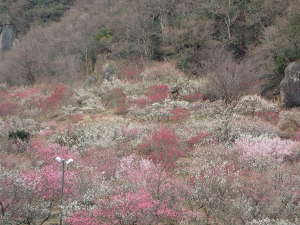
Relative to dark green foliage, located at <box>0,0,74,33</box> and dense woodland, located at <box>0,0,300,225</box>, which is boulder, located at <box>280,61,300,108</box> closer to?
dense woodland, located at <box>0,0,300,225</box>

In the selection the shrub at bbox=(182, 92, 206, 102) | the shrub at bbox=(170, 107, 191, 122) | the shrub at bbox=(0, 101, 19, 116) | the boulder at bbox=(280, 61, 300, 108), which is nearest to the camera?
the shrub at bbox=(170, 107, 191, 122)

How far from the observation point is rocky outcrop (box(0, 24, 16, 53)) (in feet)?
184

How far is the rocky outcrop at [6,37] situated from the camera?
184 ft

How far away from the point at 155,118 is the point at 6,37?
39564 millimetres

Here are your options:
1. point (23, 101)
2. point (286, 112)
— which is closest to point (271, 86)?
point (286, 112)

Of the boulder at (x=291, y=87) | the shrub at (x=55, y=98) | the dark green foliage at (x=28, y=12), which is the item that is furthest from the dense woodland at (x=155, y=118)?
the dark green foliage at (x=28, y=12)

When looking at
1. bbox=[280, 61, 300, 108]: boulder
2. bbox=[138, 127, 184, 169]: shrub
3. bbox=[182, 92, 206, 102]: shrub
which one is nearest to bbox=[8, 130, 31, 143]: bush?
bbox=[138, 127, 184, 169]: shrub

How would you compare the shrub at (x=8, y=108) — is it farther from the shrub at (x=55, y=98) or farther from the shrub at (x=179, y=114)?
the shrub at (x=179, y=114)

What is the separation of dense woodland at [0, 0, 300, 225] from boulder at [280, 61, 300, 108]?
533 mm

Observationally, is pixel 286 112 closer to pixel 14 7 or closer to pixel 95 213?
pixel 95 213

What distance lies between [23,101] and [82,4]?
90.7 ft

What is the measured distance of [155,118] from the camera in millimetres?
22500

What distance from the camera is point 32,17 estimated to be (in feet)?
190

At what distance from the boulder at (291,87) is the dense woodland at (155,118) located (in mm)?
533
